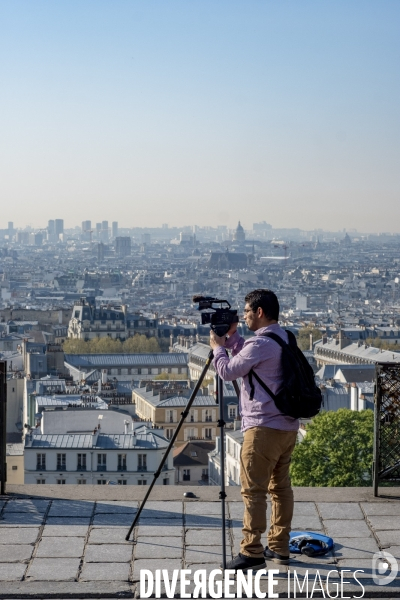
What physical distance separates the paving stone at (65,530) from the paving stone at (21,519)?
0.08 m

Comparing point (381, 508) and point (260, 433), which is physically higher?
point (260, 433)

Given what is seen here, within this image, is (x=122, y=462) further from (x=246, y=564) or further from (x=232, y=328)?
(x=246, y=564)

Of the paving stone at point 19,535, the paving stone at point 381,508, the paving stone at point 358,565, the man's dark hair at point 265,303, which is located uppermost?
the man's dark hair at point 265,303

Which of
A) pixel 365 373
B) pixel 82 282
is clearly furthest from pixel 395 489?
pixel 82 282

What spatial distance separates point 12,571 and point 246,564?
807 mm

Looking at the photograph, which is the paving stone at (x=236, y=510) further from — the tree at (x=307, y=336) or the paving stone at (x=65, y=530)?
the tree at (x=307, y=336)

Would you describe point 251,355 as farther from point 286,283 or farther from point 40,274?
point 40,274

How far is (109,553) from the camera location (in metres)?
4.59

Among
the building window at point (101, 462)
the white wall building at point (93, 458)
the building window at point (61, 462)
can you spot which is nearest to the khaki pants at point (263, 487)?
the white wall building at point (93, 458)

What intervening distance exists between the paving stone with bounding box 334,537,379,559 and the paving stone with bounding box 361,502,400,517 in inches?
15.9

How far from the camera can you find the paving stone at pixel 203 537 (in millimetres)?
4730

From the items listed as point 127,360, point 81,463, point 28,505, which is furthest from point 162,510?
point 127,360

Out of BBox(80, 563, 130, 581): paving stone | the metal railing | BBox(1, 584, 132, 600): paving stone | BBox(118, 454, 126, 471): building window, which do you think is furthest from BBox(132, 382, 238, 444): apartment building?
BBox(1, 584, 132, 600): paving stone

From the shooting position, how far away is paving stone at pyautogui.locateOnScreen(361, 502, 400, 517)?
17.0ft
